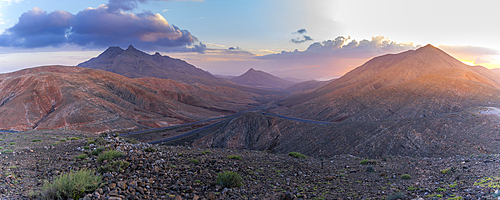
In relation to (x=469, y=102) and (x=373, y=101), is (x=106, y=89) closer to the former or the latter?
(x=373, y=101)

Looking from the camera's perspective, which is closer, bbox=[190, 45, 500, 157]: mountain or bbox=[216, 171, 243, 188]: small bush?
bbox=[216, 171, 243, 188]: small bush

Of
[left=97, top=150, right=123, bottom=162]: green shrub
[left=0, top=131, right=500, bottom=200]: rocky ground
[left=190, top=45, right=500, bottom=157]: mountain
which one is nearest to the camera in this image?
[left=0, top=131, right=500, bottom=200]: rocky ground

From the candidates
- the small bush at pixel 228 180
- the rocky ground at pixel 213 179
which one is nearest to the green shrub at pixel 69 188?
the rocky ground at pixel 213 179

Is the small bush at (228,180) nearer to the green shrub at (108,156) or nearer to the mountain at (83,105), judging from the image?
the green shrub at (108,156)

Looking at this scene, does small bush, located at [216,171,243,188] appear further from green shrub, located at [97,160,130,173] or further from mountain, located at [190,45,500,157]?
mountain, located at [190,45,500,157]

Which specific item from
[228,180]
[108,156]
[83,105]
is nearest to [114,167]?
[108,156]

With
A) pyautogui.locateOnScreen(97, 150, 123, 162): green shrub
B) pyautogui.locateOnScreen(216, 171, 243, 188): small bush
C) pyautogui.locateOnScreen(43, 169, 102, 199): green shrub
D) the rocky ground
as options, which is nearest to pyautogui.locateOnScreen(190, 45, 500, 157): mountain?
the rocky ground

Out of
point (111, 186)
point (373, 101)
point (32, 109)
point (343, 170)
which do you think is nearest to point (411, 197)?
point (343, 170)
